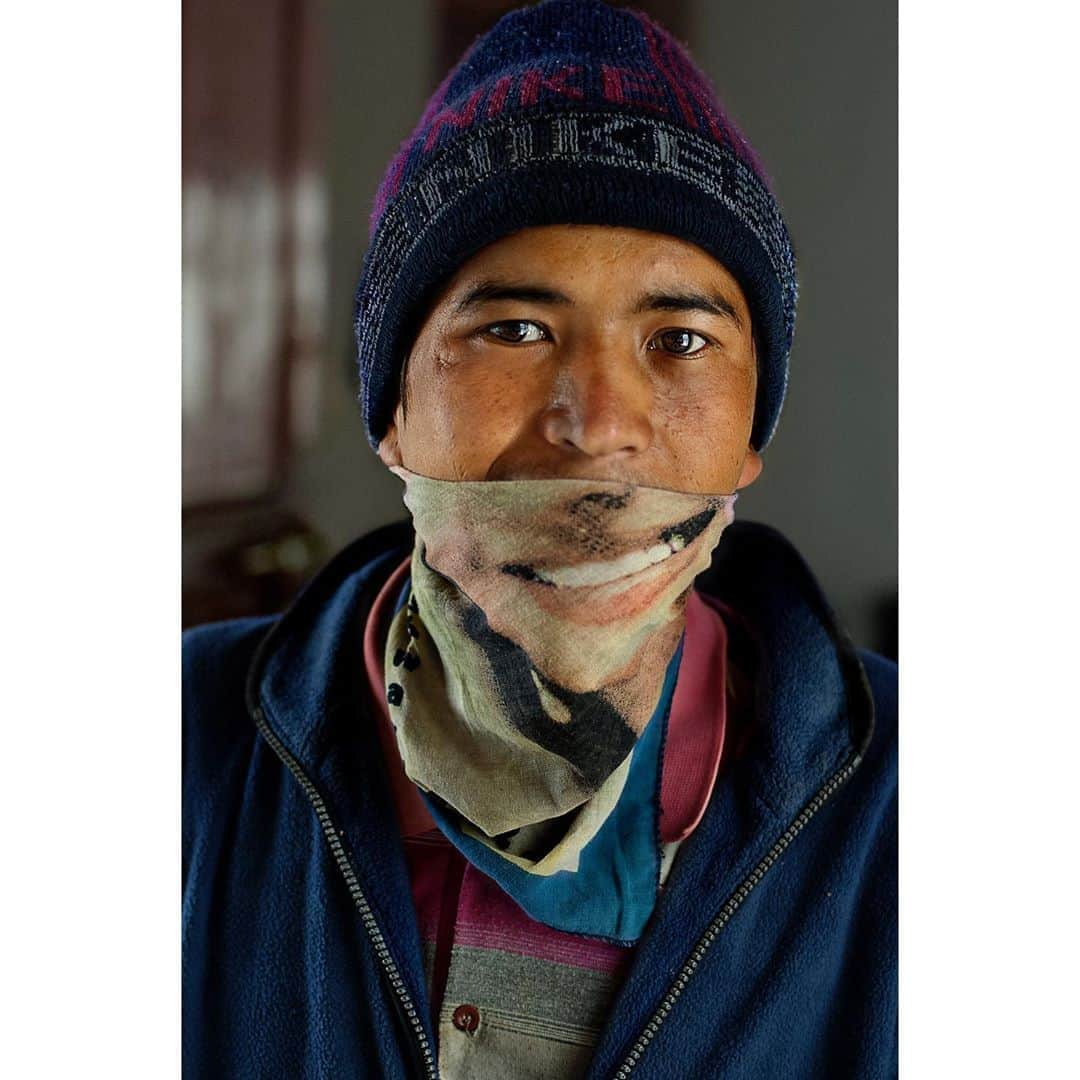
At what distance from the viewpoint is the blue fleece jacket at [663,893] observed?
3.80 feet

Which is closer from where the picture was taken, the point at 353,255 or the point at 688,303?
the point at 688,303

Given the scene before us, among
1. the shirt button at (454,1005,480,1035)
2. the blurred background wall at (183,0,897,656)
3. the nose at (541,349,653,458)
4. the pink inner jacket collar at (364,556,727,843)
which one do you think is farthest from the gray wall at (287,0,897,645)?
the shirt button at (454,1005,480,1035)

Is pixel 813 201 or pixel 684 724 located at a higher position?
pixel 813 201

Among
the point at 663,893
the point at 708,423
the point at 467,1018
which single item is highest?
the point at 708,423

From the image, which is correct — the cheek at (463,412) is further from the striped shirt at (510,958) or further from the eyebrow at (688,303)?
the striped shirt at (510,958)

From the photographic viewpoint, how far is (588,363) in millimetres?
1072

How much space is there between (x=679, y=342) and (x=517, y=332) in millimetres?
127

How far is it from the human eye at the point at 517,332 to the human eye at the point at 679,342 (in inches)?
3.4

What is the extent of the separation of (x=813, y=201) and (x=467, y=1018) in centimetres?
74

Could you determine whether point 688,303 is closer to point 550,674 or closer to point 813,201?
point 813,201

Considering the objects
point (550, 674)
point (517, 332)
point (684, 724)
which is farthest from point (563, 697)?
point (517, 332)
